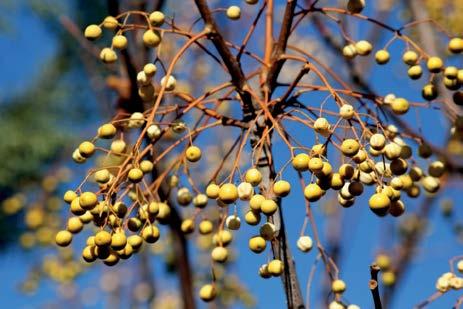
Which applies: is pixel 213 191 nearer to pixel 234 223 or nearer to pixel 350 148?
pixel 234 223

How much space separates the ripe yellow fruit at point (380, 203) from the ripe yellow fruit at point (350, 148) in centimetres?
6

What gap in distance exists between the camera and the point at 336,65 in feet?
10.1

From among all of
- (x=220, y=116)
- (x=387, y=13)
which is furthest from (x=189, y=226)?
(x=387, y=13)

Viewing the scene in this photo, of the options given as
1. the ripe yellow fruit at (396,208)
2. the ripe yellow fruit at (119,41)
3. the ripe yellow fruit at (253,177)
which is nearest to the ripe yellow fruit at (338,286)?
the ripe yellow fruit at (396,208)

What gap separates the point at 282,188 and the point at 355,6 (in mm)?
383

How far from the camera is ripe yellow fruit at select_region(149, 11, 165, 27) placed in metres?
1.08

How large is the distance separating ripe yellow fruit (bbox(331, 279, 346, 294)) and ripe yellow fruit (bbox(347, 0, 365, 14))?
0.43m

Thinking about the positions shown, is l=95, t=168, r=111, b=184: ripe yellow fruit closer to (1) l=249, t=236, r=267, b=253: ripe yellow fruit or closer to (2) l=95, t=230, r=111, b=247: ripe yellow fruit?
(2) l=95, t=230, r=111, b=247: ripe yellow fruit

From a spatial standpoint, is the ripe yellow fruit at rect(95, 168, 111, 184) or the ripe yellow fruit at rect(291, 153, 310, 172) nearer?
the ripe yellow fruit at rect(291, 153, 310, 172)

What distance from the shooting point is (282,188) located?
92 centimetres

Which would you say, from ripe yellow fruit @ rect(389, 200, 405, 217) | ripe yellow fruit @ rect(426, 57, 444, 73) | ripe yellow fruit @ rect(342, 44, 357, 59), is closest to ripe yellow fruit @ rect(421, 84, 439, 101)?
ripe yellow fruit @ rect(426, 57, 444, 73)

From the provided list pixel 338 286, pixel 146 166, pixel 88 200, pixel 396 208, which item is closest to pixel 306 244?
pixel 338 286

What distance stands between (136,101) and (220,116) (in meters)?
0.39

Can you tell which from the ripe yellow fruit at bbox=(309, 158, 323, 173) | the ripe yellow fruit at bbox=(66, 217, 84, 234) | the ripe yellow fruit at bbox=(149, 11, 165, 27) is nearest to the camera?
the ripe yellow fruit at bbox=(309, 158, 323, 173)
